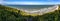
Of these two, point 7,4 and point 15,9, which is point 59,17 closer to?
point 15,9

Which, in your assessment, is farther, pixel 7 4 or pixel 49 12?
pixel 7 4

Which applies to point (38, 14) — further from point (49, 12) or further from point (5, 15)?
point (5, 15)

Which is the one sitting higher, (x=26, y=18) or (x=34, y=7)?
(x=34, y=7)

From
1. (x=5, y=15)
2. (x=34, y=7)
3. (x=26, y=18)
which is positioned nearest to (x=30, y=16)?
(x=26, y=18)

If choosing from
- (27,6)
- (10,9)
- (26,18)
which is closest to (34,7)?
(27,6)

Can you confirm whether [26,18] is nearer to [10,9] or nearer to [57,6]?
[10,9]

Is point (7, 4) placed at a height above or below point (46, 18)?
above

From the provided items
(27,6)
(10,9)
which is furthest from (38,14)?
(10,9)

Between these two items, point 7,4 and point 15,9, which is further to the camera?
point 7,4
